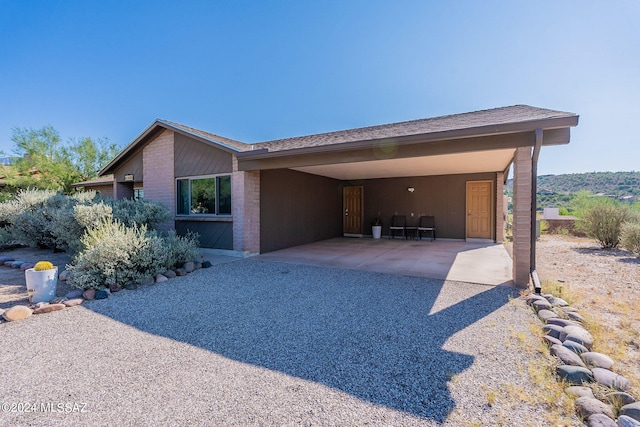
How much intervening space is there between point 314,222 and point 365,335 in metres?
7.54

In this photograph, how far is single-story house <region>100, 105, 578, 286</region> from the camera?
4.79m

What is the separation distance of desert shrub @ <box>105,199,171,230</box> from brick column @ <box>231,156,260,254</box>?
181 centimetres

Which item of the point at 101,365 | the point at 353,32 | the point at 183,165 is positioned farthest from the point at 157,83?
the point at 101,365

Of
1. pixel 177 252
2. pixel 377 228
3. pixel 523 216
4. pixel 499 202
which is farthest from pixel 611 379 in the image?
pixel 377 228

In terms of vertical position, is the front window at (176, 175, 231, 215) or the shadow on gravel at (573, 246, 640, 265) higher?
the front window at (176, 175, 231, 215)

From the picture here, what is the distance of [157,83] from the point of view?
11.8 meters

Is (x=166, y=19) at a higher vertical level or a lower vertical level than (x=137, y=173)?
higher

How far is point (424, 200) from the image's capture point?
36.8 ft

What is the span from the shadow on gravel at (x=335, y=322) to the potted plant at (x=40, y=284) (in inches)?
26.7

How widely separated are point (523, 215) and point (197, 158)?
7821 millimetres

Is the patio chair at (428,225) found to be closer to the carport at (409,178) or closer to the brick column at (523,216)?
the carport at (409,178)

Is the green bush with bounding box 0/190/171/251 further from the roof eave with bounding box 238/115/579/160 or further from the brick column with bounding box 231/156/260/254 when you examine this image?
the roof eave with bounding box 238/115/579/160

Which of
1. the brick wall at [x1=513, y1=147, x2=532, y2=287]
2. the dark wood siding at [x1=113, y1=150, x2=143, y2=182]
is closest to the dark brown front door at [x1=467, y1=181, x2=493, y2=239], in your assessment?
the brick wall at [x1=513, y1=147, x2=532, y2=287]

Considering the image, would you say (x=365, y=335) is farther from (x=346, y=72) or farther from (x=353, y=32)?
(x=346, y=72)
